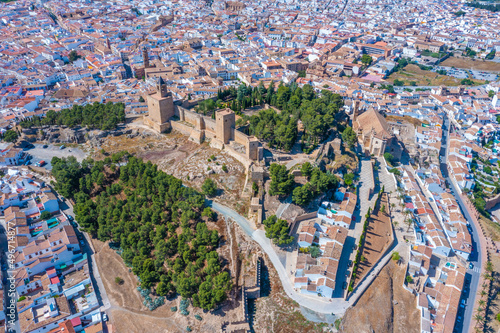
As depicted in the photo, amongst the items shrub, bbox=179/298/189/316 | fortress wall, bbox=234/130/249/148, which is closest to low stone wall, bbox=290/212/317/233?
fortress wall, bbox=234/130/249/148

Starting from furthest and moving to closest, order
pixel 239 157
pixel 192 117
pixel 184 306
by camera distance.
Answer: pixel 192 117
pixel 239 157
pixel 184 306

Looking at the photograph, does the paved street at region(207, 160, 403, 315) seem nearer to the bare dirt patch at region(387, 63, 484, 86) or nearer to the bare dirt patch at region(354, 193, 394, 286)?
the bare dirt patch at region(354, 193, 394, 286)

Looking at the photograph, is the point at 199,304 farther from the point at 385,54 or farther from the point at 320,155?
the point at 385,54

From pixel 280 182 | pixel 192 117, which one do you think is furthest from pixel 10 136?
pixel 280 182

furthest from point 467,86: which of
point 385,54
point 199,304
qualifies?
point 199,304

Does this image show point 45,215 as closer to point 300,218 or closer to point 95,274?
point 95,274

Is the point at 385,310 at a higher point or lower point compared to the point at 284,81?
lower
